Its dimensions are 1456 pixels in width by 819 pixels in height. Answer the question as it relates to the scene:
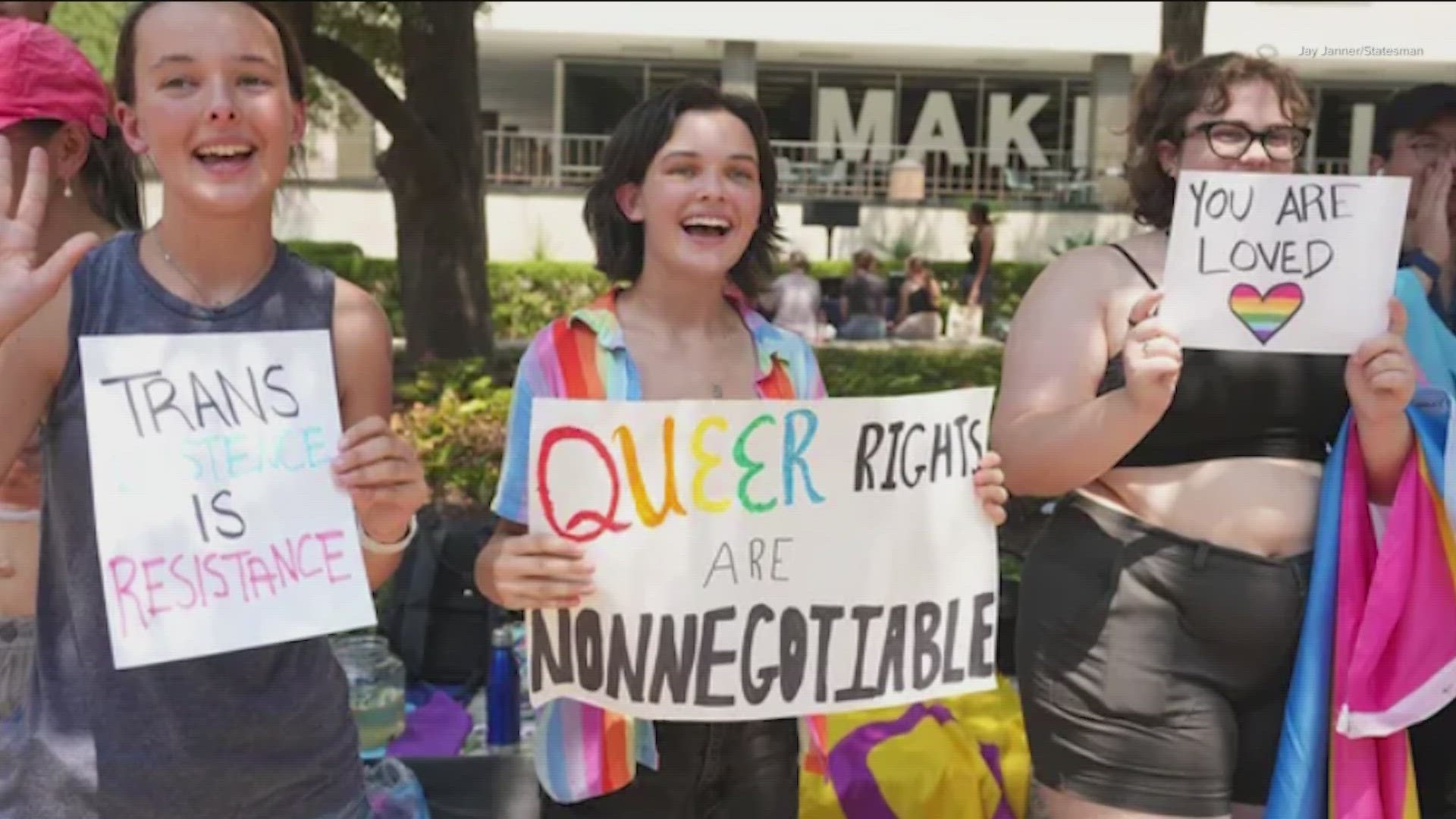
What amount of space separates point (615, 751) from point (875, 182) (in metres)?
21.3

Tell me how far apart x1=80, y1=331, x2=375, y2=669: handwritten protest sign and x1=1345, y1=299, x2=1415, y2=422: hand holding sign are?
1418 millimetres

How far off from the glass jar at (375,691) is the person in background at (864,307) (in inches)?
446

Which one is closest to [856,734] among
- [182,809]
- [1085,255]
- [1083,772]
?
[1083,772]

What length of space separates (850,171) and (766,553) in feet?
69.8

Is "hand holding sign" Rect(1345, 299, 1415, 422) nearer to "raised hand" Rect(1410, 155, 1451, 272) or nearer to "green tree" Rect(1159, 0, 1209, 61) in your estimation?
"raised hand" Rect(1410, 155, 1451, 272)

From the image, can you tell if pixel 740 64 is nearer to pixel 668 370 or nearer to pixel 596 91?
pixel 596 91

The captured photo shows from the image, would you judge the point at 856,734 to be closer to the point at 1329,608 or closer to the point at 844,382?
the point at 1329,608

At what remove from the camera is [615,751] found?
1.97 metres

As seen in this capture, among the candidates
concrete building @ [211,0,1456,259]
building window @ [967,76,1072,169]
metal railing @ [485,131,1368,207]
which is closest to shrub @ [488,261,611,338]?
concrete building @ [211,0,1456,259]

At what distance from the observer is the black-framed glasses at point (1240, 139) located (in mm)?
2074

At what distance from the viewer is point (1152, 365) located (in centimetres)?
192

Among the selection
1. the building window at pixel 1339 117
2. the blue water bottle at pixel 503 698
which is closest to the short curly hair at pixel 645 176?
the blue water bottle at pixel 503 698

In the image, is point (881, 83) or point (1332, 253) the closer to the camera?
point (1332, 253)

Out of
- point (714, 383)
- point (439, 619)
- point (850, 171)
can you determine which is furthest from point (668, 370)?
point (850, 171)
